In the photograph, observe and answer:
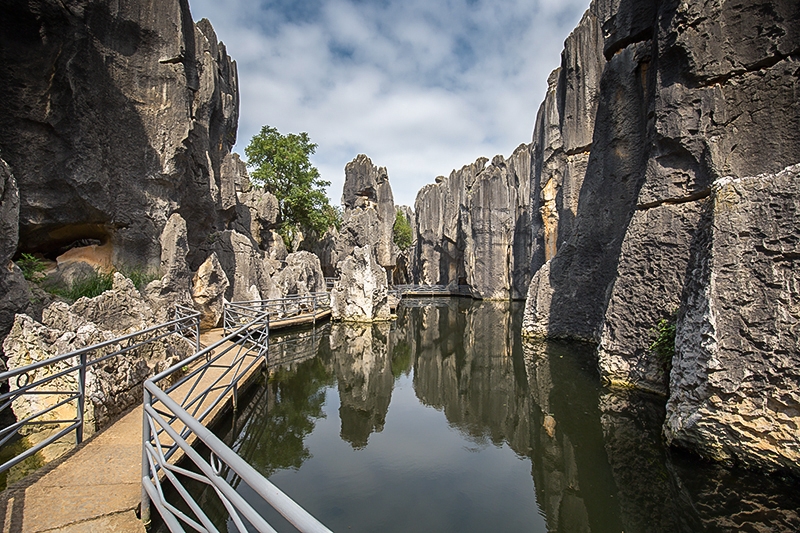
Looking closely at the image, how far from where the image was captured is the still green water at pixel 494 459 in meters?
3.73

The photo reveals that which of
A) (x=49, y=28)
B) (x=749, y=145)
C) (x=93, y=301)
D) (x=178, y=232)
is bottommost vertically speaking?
(x=93, y=301)

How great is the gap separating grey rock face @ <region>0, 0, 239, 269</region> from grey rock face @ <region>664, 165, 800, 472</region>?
1128cm

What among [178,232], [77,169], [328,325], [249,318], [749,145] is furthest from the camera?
[328,325]

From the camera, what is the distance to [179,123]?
35.2 ft

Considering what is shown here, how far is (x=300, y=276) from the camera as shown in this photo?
19.2 meters

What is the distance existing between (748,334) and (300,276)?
679 inches

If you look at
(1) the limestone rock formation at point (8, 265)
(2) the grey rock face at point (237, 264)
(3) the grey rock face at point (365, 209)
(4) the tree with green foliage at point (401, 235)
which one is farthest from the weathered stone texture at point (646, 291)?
(4) the tree with green foliage at point (401, 235)

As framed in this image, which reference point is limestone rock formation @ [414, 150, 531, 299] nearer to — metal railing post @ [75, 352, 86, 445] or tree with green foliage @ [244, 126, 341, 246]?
tree with green foliage @ [244, 126, 341, 246]

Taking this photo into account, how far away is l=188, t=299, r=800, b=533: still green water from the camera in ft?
12.2

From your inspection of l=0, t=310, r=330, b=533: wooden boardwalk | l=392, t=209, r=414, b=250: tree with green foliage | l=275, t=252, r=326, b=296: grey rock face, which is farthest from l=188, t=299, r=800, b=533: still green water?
l=392, t=209, r=414, b=250: tree with green foliage

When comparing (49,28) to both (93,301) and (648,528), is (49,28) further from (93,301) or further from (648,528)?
(648,528)

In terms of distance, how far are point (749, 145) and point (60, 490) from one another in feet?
28.4

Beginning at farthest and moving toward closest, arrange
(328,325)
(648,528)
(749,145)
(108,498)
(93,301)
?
(328,325) → (93,301) → (749,145) → (648,528) → (108,498)

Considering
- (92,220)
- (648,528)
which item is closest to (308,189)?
(92,220)
